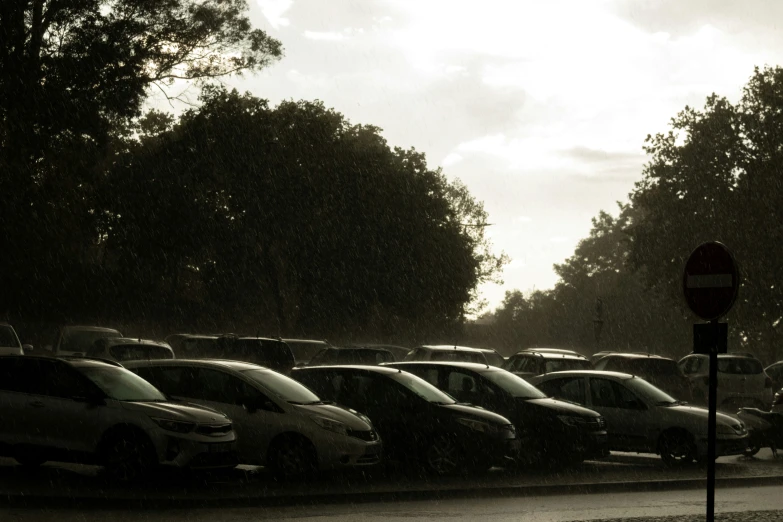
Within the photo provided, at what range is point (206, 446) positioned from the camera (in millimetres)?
13891

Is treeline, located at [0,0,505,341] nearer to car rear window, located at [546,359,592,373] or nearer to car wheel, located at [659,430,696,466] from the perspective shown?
car rear window, located at [546,359,592,373]

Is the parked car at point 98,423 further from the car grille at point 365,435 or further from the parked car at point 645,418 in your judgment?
the parked car at point 645,418

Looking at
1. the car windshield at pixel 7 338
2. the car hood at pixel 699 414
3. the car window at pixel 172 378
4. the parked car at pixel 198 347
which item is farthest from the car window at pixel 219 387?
the car windshield at pixel 7 338

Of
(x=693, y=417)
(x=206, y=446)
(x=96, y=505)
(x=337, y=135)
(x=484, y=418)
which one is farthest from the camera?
(x=337, y=135)

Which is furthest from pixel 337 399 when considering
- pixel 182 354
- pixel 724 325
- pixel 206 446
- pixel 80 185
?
pixel 80 185

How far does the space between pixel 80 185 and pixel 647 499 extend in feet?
82.4

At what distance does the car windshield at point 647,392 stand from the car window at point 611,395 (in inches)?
4.4

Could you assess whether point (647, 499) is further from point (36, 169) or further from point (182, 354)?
point (36, 169)

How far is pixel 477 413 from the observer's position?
16953mm

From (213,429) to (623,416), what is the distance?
8546mm

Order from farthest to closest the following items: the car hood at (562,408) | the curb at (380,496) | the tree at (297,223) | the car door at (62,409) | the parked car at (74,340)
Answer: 1. the tree at (297,223)
2. the parked car at (74,340)
3. the car hood at (562,408)
4. the car door at (62,409)
5. the curb at (380,496)

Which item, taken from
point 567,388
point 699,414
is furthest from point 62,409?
point 699,414

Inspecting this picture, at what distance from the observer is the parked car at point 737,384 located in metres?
31.1

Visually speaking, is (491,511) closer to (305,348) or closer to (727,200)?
→ (305,348)
